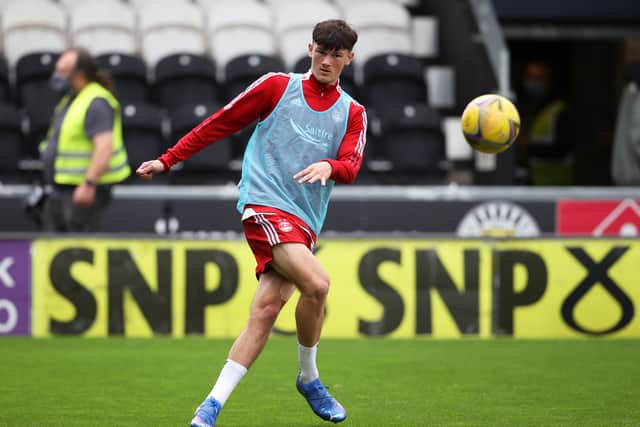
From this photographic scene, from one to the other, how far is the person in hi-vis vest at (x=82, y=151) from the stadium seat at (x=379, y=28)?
4.75m

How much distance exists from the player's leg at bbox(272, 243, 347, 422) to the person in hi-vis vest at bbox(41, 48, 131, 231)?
3889 mm

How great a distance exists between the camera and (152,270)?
31.7 ft

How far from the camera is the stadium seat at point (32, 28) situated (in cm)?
1356

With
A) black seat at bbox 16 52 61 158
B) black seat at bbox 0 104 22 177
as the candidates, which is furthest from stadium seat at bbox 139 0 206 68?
black seat at bbox 0 104 22 177

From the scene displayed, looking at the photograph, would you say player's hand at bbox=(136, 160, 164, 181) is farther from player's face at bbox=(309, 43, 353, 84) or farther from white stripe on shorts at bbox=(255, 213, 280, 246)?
player's face at bbox=(309, 43, 353, 84)

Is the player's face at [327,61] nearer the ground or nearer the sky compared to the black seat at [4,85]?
nearer the ground

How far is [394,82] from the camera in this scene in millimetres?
13289

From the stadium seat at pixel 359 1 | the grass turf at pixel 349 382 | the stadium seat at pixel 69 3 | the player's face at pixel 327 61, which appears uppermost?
the stadium seat at pixel 359 1

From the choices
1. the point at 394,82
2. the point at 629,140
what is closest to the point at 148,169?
the point at 394,82

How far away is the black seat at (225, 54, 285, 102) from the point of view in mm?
12844

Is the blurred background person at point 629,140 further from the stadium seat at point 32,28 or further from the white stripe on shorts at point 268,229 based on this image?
the white stripe on shorts at point 268,229

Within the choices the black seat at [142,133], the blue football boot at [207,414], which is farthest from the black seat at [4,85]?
the blue football boot at [207,414]

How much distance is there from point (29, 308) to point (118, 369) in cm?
206

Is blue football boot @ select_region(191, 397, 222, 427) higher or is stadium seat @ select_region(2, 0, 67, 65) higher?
stadium seat @ select_region(2, 0, 67, 65)
